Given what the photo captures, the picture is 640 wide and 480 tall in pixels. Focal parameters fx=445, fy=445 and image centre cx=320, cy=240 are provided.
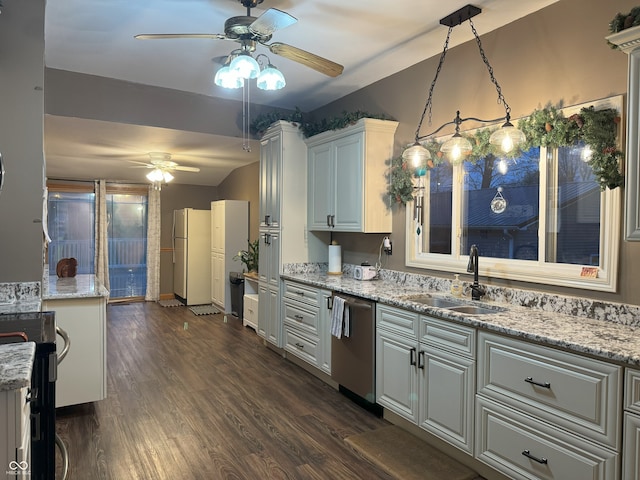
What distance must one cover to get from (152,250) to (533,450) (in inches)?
282

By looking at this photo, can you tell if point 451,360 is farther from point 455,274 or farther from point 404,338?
point 455,274

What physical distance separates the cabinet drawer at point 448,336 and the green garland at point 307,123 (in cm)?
198

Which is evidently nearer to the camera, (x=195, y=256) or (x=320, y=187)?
(x=320, y=187)

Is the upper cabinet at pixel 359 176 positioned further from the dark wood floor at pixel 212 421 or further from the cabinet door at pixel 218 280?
the cabinet door at pixel 218 280

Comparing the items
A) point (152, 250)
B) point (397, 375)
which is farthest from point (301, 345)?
point (152, 250)

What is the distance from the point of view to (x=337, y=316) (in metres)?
3.48

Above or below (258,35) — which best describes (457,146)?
below

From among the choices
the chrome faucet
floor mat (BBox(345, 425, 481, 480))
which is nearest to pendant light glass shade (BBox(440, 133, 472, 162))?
the chrome faucet

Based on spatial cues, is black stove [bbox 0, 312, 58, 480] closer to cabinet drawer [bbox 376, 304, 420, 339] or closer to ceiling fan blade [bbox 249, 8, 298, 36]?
ceiling fan blade [bbox 249, 8, 298, 36]

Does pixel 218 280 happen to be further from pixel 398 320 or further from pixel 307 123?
pixel 398 320

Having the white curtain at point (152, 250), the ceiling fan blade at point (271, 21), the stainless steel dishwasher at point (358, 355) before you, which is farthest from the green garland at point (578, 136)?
the white curtain at point (152, 250)

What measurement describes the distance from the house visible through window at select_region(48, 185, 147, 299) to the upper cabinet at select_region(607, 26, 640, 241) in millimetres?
7514

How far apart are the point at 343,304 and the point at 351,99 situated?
7.42 ft

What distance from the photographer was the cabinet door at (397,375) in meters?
2.84
